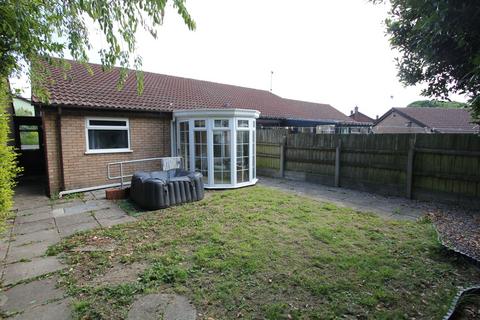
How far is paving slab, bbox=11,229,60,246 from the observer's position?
4.90 metres

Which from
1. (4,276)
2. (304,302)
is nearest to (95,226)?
(4,276)

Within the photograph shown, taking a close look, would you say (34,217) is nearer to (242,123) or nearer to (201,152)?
(201,152)

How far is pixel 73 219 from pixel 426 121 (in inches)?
1183

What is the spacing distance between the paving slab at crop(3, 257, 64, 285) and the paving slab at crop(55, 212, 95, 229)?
1663 mm

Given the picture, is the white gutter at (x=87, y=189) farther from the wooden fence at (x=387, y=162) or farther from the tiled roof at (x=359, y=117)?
the tiled roof at (x=359, y=117)

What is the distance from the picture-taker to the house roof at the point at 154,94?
29.4ft

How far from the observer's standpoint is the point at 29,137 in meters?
12.5

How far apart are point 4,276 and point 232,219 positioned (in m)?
3.85

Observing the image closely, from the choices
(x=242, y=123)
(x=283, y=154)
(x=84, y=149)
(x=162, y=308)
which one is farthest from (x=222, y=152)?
(x=162, y=308)

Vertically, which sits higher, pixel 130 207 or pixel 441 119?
pixel 441 119

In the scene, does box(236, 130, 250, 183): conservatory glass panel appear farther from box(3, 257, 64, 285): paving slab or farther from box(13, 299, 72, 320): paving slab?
box(13, 299, 72, 320): paving slab

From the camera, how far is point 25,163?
39.9 ft

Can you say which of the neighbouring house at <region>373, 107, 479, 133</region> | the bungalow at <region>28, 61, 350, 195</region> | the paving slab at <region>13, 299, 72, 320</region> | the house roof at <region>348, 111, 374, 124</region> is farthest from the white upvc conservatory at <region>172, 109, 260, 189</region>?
the house roof at <region>348, 111, 374, 124</region>

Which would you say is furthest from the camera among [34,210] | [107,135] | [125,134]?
[125,134]
